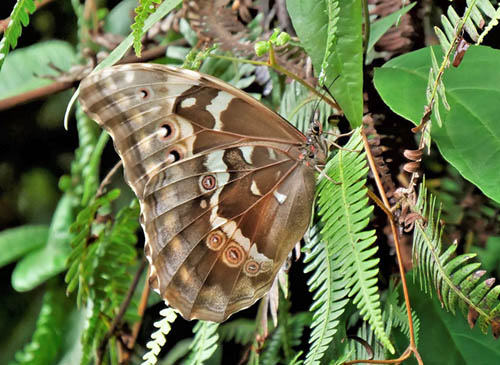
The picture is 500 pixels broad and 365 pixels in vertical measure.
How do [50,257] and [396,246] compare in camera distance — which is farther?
[50,257]

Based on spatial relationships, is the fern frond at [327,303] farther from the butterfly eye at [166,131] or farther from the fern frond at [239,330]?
the fern frond at [239,330]

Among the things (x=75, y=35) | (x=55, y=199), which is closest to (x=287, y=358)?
(x=55, y=199)

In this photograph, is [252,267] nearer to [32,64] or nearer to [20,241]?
[20,241]

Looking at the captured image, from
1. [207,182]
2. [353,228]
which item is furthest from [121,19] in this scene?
[353,228]

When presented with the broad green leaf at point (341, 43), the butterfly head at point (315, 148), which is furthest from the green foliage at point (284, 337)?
the broad green leaf at point (341, 43)

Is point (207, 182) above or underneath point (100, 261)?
above
